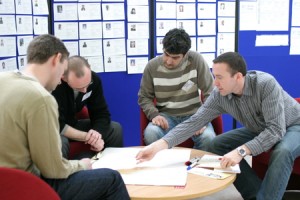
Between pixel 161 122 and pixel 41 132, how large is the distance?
5.06 ft

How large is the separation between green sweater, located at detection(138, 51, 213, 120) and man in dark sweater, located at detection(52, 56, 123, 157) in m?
0.38

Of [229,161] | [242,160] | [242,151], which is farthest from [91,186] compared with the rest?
[242,160]

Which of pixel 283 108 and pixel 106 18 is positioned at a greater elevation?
pixel 106 18

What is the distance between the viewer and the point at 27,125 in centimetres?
135

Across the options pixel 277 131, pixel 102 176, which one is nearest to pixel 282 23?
pixel 277 131

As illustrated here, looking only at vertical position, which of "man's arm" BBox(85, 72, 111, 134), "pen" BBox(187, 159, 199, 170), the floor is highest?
"man's arm" BBox(85, 72, 111, 134)

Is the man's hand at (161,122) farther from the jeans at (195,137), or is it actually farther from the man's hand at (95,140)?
the man's hand at (95,140)

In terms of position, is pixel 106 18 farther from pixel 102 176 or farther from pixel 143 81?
pixel 102 176

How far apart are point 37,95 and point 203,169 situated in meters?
1.03

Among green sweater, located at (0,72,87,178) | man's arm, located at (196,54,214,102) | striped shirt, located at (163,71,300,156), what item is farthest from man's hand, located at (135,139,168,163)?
man's arm, located at (196,54,214,102)

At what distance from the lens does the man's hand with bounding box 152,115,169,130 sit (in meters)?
2.81

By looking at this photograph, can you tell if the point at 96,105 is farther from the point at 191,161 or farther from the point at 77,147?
the point at 191,161

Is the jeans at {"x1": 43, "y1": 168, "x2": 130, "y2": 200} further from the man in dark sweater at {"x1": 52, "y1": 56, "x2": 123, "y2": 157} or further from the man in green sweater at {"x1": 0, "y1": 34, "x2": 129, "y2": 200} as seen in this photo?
the man in dark sweater at {"x1": 52, "y1": 56, "x2": 123, "y2": 157}

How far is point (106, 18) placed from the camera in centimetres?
364
